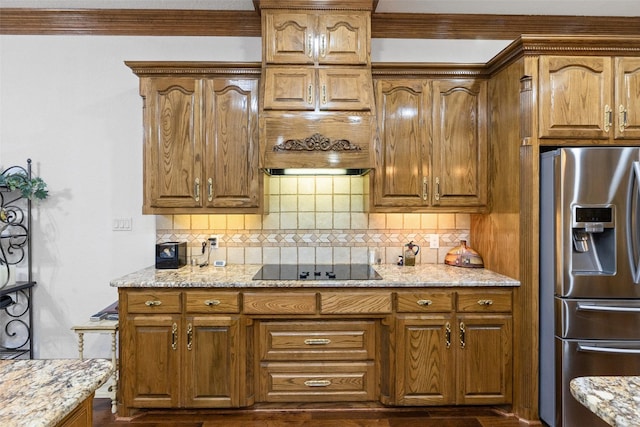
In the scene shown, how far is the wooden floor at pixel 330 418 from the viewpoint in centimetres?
234

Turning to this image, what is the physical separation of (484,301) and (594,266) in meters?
0.65

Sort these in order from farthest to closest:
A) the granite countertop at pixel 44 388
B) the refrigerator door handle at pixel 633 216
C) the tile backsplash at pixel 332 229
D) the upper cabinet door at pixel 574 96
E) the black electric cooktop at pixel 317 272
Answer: the tile backsplash at pixel 332 229 → the black electric cooktop at pixel 317 272 → the upper cabinet door at pixel 574 96 → the refrigerator door handle at pixel 633 216 → the granite countertop at pixel 44 388

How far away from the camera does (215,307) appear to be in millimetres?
2373

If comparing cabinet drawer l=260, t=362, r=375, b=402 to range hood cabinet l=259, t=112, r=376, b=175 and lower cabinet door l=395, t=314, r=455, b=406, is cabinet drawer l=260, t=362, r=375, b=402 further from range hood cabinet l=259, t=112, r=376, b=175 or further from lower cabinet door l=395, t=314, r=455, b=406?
range hood cabinet l=259, t=112, r=376, b=175

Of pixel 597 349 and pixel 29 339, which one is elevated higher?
pixel 597 349

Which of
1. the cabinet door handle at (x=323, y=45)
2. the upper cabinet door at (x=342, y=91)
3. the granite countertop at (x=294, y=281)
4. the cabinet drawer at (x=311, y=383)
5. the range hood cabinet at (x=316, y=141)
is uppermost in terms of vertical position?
the cabinet door handle at (x=323, y=45)

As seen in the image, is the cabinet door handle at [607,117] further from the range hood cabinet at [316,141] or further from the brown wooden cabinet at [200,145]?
the brown wooden cabinet at [200,145]

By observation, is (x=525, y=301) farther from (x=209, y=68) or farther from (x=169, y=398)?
(x=209, y=68)

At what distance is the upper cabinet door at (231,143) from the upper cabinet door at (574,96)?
188cm

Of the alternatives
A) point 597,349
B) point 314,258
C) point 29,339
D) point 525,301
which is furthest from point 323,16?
point 29,339

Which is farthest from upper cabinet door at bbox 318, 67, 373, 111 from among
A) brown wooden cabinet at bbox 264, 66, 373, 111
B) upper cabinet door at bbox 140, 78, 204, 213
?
upper cabinet door at bbox 140, 78, 204, 213

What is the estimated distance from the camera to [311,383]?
2.41m

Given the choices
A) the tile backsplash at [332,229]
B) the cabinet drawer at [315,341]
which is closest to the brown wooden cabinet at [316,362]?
the cabinet drawer at [315,341]

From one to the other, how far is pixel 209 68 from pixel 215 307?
1637mm
